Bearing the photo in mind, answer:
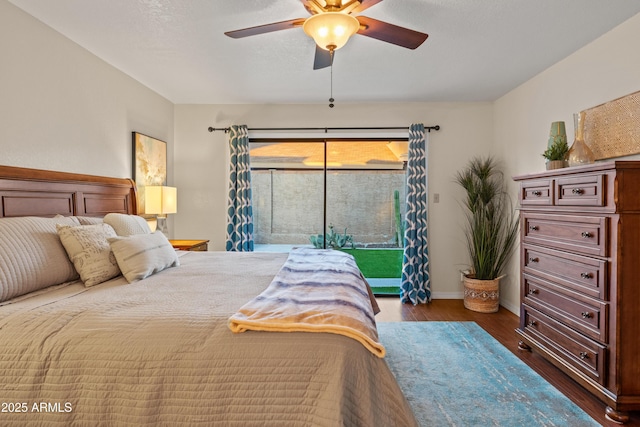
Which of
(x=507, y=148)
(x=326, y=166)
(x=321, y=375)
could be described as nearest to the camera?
(x=321, y=375)

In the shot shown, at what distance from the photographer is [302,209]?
15.4 ft

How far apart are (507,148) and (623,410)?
9.33 feet

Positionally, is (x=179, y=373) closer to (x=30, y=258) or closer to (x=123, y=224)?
(x=30, y=258)

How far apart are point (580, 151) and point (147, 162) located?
13.2 feet

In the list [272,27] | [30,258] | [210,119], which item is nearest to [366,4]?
[272,27]

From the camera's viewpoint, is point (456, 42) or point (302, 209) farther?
point (302, 209)

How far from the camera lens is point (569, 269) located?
2.19 meters

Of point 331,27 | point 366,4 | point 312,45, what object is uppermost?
point 312,45

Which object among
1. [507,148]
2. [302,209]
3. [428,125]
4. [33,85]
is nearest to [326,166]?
[302,209]

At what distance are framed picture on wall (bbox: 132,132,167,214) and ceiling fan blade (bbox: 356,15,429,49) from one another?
8.78ft

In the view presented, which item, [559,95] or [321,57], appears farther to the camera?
[559,95]

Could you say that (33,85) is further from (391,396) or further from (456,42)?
(456,42)

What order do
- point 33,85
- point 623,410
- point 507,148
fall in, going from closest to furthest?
point 623,410
point 33,85
point 507,148

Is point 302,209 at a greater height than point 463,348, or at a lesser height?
greater
